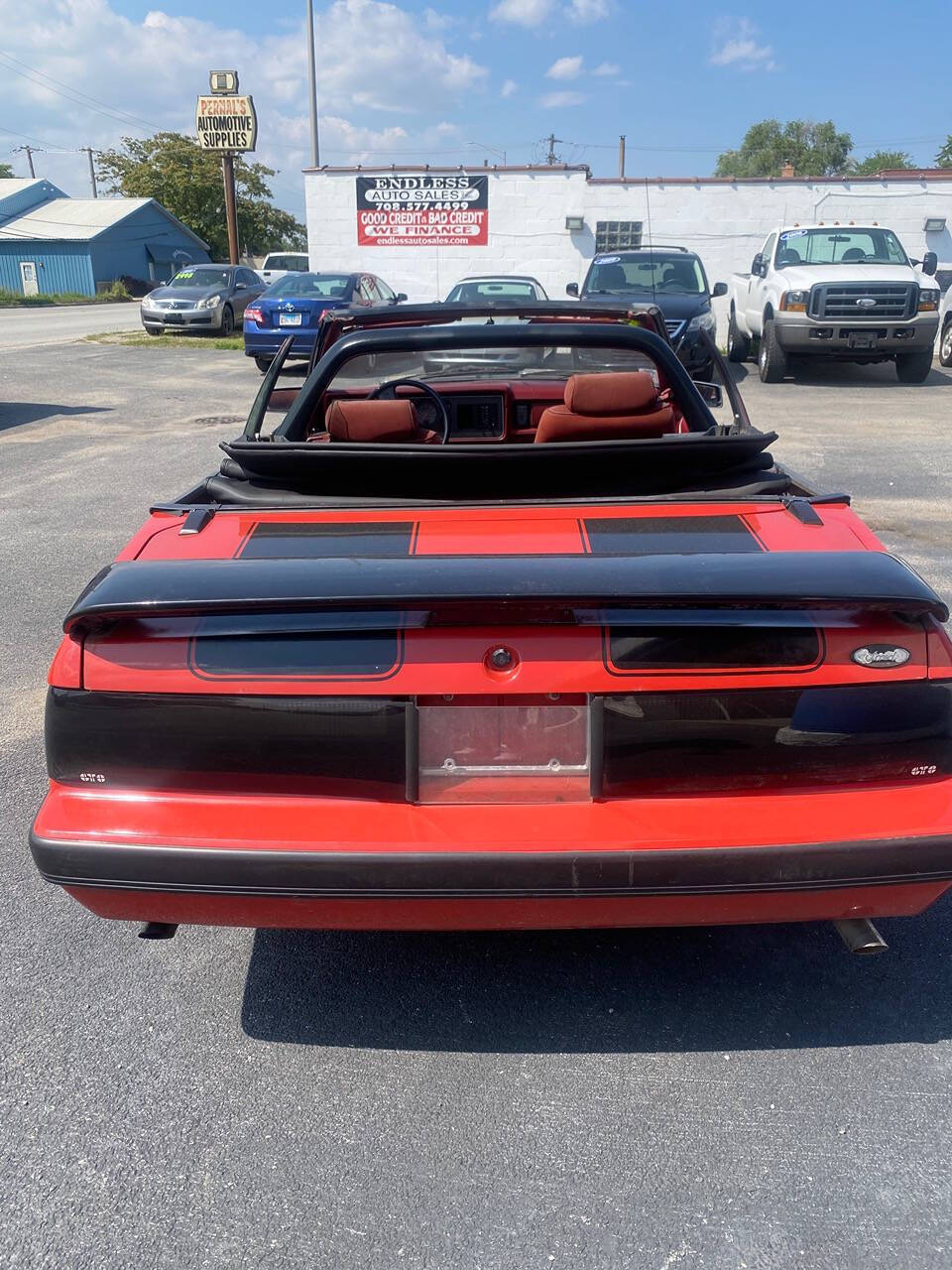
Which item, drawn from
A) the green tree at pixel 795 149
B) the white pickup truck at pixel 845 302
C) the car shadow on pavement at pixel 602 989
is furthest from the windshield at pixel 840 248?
the green tree at pixel 795 149

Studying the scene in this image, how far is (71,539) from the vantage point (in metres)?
7.05

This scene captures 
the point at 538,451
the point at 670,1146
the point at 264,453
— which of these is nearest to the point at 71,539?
the point at 264,453

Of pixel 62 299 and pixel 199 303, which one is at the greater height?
pixel 199 303

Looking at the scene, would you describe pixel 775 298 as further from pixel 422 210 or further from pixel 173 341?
pixel 173 341

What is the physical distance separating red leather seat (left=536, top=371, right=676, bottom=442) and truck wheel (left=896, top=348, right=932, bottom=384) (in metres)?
12.4

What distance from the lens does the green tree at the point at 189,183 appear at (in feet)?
206

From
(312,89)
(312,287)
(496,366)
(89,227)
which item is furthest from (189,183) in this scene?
(496,366)

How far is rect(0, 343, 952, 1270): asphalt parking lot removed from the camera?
201 centimetres

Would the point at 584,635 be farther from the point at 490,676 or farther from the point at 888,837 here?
the point at 888,837

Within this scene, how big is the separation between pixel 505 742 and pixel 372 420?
58.5 inches

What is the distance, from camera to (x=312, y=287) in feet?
53.8

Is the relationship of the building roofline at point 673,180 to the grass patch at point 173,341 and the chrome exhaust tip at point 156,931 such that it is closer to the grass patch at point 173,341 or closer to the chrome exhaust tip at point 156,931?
the grass patch at point 173,341

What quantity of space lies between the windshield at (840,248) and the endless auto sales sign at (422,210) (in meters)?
10.6

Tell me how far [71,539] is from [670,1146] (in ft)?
19.5
